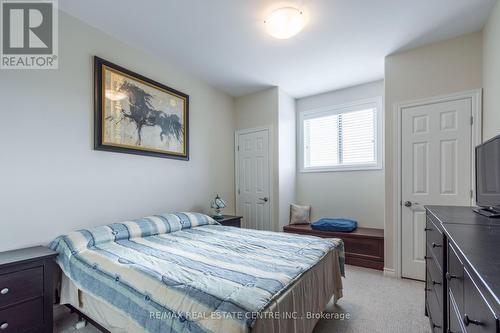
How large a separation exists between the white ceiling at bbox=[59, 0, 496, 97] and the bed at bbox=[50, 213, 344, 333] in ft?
6.57

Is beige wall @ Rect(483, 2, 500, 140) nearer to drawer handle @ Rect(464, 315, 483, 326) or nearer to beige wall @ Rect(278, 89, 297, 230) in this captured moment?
drawer handle @ Rect(464, 315, 483, 326)

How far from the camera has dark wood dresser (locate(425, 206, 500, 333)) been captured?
643 millimetres

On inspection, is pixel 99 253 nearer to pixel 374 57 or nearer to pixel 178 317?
pixel 178 317

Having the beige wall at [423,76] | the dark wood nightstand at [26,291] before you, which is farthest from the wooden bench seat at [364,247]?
the dark wood nightstand at [26,291]

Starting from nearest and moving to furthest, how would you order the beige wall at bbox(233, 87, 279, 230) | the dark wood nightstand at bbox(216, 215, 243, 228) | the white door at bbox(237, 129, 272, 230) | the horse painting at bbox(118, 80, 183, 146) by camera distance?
the horse painting at bbox(118, 80, 183, 146)
the dark wood nightstand at bbox(216, 215, 243, 228)
the beige wall at bbox(233, 87, 279, 230)
the white door at bbox(237, 129, 272, 230)

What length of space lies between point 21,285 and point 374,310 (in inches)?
110

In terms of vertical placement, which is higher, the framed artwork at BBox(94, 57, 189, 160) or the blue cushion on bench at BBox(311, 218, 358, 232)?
the framed artwork at BBox(94, 57, 189, 160)

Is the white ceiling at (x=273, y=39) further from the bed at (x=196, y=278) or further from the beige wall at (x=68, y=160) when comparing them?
the bed at (x=196, y=278)

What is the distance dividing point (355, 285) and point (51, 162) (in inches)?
129

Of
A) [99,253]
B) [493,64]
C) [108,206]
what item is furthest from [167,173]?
[493,64]

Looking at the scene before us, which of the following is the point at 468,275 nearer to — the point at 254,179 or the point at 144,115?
the point at 144,115

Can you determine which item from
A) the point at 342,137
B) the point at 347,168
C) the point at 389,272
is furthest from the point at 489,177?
the point at 342,137

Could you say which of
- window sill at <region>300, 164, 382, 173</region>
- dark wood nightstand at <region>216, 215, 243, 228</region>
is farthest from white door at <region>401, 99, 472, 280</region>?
dark wood nightstand at <region>216, 215, 243, 228</region>

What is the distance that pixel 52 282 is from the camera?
1.85 m
